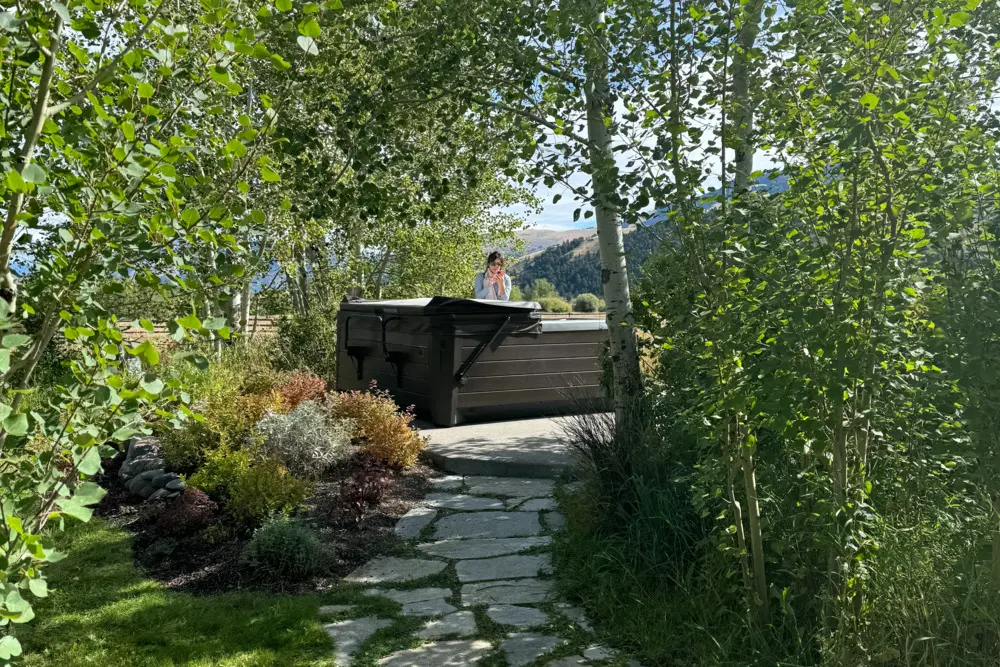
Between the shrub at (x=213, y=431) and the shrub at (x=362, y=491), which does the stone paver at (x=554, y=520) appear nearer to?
the shrub at (x=362, y=491)

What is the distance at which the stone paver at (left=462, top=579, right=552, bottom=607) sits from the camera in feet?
13.3

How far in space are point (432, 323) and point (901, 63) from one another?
568cm

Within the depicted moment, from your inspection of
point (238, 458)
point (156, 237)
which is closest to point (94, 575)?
point (238, 458)

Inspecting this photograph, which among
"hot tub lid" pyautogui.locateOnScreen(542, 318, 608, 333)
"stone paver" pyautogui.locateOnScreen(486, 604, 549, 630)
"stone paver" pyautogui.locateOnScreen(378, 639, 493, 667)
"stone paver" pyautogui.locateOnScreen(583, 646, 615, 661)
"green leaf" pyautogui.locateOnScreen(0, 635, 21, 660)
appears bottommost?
"stone paver" pyautogui.locateOnScreen(583, 646, 615, 661)

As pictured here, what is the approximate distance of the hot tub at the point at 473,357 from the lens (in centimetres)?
809

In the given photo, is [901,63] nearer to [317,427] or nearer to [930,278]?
[930,278]

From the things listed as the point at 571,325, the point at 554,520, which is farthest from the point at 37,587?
the point at 571,325

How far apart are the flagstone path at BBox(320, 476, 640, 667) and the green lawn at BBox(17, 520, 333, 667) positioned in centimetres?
20

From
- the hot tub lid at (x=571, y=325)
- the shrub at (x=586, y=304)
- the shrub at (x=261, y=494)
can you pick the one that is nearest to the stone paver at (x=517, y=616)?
the shrub at (x=261, y=494)

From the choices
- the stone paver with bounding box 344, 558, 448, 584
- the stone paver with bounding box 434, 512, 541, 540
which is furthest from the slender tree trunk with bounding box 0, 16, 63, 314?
the stone paver with bounding box 434, 512, 541, 540

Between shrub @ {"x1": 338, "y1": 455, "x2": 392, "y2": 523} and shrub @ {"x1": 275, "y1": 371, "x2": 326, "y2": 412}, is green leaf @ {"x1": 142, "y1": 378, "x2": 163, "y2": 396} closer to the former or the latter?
shrub @ {"x1": 338, "y1": 455, "x2": 392, "y2": 523}

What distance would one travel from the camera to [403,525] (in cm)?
533

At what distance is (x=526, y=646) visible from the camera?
3512mm

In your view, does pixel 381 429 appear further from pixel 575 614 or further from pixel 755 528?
pixel 755 528
